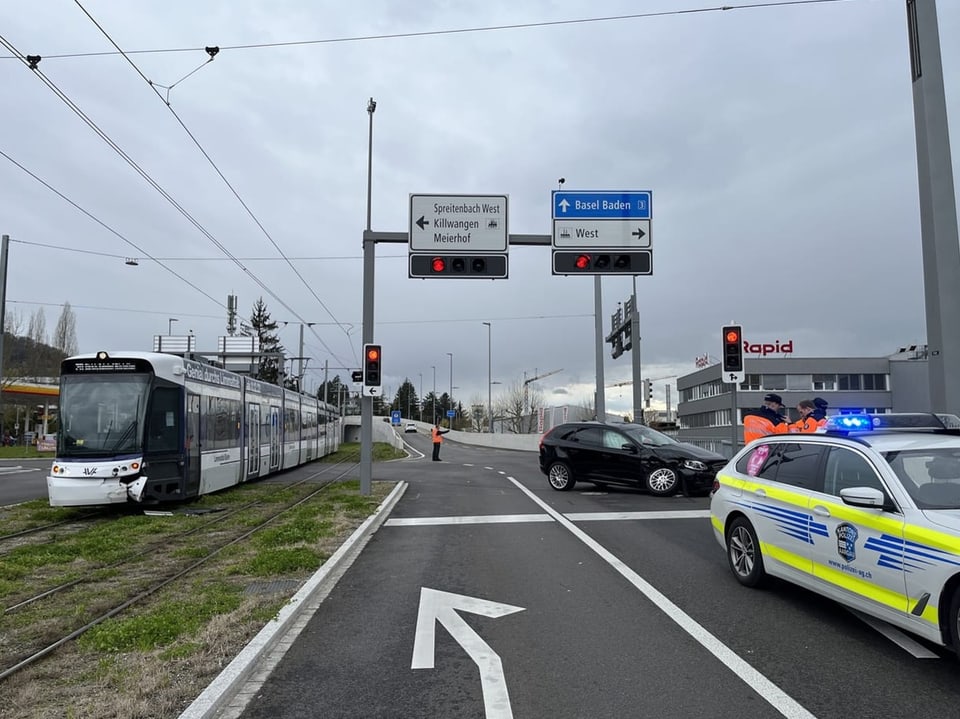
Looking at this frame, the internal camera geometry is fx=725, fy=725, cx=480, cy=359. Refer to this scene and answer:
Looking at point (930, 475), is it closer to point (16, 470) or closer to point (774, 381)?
point (16, 470)

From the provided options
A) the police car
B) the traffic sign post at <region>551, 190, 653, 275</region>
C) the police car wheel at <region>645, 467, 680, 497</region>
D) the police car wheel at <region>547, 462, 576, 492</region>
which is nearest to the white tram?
the police car wheel at <region>547, 462, 576, 492</region>

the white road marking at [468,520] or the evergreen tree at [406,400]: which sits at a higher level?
the evergreen tree at [406,400]

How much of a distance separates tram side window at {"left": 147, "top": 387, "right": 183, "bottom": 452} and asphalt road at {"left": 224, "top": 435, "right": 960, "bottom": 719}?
236 inches

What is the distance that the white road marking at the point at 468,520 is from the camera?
11.5 metres

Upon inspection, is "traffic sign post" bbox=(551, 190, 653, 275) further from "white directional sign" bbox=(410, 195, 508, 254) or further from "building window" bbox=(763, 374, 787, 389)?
"building window" bbox=(763, 374, 787, 389)

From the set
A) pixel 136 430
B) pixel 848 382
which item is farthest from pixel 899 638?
pixel 848 382

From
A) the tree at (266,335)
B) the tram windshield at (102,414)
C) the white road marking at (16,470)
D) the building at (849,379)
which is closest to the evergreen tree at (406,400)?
the tree at (266,335)

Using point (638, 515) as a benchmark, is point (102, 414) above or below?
above

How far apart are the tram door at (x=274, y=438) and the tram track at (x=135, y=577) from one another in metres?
8.97

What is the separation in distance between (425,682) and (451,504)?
978 centimetres

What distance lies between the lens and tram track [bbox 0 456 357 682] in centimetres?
519

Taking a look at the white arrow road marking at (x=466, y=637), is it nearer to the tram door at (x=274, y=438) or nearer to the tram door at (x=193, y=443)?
the tram door at (x=193, y=443)

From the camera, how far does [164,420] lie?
43.5 ft

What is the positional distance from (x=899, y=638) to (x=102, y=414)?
12.2m
